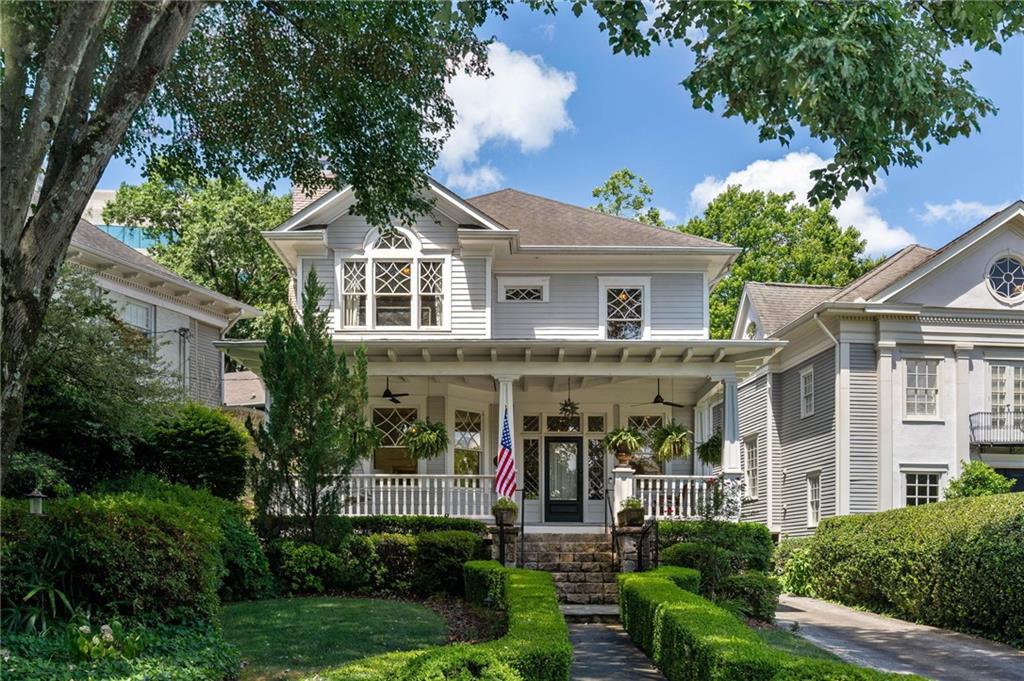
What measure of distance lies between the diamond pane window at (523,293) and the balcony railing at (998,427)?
10.4 metres

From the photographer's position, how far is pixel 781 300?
97.1 feet

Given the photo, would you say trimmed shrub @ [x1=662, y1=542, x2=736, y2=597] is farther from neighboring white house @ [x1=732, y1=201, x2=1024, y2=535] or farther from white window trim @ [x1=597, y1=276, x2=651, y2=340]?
neighboring white house @ [x1=732, y1=201, x2=1024, y2=535]

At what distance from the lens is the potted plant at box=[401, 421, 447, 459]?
1956 cm

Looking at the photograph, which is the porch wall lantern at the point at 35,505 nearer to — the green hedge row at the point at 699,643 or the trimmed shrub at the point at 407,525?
the green hedge row at the point at 699,643

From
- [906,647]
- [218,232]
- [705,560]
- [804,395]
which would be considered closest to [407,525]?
[705,560]

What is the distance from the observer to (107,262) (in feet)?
68.8

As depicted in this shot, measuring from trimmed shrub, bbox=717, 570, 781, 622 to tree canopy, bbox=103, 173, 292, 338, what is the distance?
21.1 metres

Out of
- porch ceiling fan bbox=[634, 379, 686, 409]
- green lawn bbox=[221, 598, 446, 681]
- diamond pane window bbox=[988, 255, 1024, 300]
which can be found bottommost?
green lawn bbox=[221, 598, 446, 681]

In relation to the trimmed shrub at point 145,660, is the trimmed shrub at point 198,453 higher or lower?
higher

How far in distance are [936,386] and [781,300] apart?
588 centimetres

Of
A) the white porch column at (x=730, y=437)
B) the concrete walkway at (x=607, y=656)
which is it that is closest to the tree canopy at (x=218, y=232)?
the white porch column at (x=730, y=437)

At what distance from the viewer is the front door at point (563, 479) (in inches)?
887

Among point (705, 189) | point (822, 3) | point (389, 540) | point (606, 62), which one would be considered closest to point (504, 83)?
point (606, 62)

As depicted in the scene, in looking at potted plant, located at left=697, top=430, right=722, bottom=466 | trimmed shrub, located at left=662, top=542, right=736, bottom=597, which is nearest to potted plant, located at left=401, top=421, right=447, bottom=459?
potted plant, located at left=697, top=430, right=722, bottom=466
